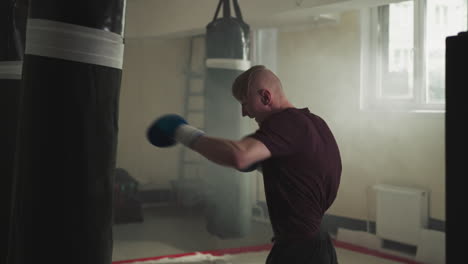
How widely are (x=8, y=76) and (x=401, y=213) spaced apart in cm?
333

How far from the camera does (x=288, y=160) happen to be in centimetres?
157

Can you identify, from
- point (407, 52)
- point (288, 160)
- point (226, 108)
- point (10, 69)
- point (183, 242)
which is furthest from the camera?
point (183, 242)

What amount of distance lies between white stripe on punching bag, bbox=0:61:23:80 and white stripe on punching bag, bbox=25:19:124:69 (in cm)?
92

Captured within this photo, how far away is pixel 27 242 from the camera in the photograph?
1.50m

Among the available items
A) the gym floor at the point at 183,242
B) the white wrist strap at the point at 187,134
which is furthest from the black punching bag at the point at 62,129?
the gym floor at the point at 183,242

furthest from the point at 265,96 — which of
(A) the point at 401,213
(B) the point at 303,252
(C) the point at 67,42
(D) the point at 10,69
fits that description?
(A) the point at 401,213

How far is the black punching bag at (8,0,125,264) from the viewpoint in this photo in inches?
57.8

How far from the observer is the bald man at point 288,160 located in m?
1.50

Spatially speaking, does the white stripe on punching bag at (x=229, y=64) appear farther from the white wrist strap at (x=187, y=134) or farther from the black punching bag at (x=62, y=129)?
the black punching bag at (x=62, y=129)

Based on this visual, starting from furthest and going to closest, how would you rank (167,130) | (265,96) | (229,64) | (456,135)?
1. (229,64)
2. (167,130)
3. (265,96)
4. (456,135)

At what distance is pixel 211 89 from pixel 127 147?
2801mm

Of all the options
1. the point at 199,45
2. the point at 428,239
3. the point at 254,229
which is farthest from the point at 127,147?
the point at 428,239

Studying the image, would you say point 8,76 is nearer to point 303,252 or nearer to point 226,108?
point 303,252

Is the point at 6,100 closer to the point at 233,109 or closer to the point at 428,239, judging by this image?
the point at 233,109
